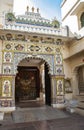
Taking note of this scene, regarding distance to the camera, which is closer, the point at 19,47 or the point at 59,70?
the point at 19,47

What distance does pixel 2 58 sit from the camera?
556 centimetres

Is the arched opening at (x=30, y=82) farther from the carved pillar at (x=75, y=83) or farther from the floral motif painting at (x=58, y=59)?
the carved pillar at (x=75, y=83)

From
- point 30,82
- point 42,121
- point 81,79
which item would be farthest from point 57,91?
point 30,82

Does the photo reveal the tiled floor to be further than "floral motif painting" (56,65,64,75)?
No

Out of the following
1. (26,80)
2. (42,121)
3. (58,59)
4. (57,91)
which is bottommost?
(42,121)

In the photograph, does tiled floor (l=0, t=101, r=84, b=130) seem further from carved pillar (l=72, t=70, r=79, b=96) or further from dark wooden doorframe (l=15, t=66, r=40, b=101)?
dark wooden doorframe (l=15, t=66, r=40, b=101)

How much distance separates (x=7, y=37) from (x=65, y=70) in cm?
300

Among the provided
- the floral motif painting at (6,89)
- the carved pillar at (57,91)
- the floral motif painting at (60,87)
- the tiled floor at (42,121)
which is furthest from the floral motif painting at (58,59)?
the floral motif painting at (6,89)

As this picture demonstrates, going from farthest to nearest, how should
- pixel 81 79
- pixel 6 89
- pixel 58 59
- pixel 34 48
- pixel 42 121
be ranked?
pixel 58 59
pixel 81 79
pixel 34 48
pixel 6 89
pixel 42 121

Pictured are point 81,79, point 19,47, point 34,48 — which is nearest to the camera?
point 19,47

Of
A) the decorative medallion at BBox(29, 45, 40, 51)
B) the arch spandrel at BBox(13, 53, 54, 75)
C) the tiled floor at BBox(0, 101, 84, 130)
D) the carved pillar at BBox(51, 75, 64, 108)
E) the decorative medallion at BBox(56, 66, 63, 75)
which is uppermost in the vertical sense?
the decorative medallion at BBox(29, 45, 40, 51)

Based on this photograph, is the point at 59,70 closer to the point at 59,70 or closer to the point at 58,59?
the point at 59,70

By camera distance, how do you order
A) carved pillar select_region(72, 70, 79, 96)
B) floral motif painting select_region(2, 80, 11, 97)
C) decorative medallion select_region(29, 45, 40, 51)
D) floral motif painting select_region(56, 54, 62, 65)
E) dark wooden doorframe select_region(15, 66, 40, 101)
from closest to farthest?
1. floral motif painting select_region(2, 80, 11, 97)
2. decorative medallion select_region(29, 45, 40, 51)
3. carved pillar select_region(72, 70, 79, 96)
4. floral motif painting select_region(56, 54, 62, 65)
5. dark wooden doorframe select_region(15, 66, 40, 101)

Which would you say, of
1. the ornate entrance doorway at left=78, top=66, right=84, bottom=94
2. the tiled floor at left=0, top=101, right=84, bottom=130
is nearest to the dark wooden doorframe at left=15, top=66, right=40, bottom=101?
the ornate entrance doorway at left=78, top=66, right=84, bottom=94
